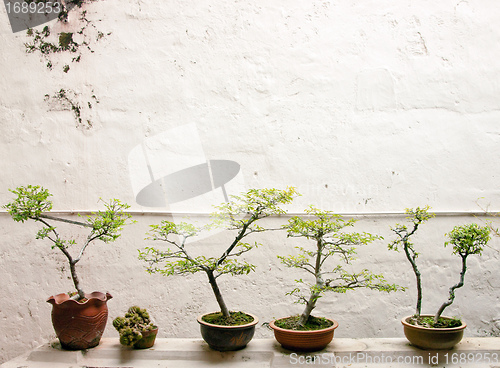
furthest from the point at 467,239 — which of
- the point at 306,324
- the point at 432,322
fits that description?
the point at 306,324

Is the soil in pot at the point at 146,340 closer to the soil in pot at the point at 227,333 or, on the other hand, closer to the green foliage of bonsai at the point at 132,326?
the green foliage of bonsai at the point at 132,326

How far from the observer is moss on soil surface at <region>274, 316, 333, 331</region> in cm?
231

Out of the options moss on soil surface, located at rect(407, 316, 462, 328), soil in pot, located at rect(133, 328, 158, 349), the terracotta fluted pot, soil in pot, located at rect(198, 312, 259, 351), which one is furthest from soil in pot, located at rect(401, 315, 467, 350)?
the terracotta fluted pot

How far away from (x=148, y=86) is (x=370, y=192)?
1.95 metres

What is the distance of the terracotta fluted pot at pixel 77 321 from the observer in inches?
89.0

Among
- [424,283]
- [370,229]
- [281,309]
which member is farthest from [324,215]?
[424,283]

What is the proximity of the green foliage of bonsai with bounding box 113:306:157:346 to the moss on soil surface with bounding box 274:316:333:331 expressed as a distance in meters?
0.79

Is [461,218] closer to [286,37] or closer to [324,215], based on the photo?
[324,215]

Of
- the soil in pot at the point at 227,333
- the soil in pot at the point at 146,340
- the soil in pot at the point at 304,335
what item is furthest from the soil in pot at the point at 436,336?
the soil in pot at the point at 146,340

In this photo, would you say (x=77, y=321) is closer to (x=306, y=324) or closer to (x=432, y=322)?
(x=306, y=324)

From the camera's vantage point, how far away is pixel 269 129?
3.11m

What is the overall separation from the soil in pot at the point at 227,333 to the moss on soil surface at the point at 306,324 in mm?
181

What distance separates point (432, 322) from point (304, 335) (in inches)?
30.8

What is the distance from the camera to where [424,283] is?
9.58 ft
